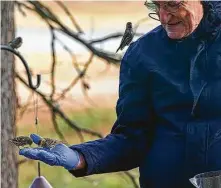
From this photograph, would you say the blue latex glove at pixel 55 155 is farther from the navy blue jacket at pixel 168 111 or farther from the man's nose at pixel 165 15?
the man's nose at pixel 165 15

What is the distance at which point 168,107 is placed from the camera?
7.61 ft

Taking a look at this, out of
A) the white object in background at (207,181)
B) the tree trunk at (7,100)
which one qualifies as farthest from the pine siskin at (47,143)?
the tree trunk at (7,100)

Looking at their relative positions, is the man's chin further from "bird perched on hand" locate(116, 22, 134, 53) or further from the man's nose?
"bird perched on hand" locate(116, 22, 134, 53)

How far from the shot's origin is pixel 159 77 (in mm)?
2307

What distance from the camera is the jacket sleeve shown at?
2344mm

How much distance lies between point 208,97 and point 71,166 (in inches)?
16.5

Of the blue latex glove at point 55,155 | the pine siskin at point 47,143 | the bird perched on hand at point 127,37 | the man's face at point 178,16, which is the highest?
the man's face at point 178,16

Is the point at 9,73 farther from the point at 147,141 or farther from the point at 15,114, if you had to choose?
the point at 147,141

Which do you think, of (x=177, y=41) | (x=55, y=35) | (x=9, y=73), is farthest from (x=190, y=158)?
(x=55, y=35)

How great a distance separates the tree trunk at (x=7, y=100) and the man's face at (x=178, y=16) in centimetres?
161

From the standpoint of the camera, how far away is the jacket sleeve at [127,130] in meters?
2.34

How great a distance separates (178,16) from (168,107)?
0.27 metres

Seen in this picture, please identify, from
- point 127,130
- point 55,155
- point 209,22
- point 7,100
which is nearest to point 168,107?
point 127,130

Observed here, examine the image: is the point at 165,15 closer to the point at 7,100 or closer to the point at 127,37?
the point at 127,37
